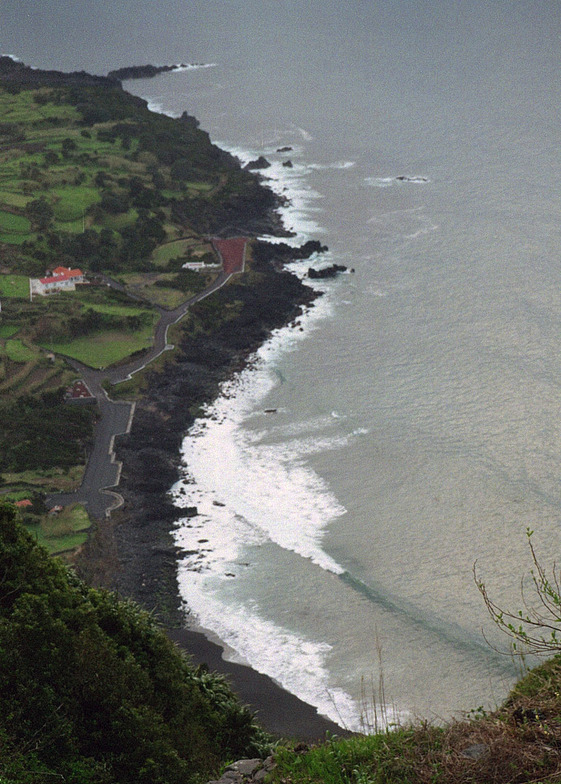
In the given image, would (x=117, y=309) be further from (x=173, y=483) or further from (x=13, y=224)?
(x=173, y=483)

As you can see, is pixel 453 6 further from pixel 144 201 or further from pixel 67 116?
pixel 144 201

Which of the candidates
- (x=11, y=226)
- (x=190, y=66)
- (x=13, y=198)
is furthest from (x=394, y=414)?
(x=190, y=66)

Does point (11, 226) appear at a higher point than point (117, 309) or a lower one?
higher

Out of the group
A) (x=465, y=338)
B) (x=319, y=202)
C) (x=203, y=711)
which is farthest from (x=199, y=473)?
(x=319, y=202)

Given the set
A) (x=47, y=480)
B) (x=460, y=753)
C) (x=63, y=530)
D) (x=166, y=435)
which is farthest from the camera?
(x=166, y=435)

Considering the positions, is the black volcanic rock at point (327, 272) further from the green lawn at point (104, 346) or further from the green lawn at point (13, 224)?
the green lawn at point (13, 224)

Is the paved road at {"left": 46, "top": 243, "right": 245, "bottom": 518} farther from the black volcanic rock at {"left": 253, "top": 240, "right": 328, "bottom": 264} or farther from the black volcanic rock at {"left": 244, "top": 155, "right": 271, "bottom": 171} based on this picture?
the black volcanic rock at {"left": 244, "top": 155, "right": 271, "bottom": 171}

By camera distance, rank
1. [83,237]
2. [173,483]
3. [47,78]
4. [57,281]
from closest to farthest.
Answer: [173,483], [57,281], [83,237], [47,78]
